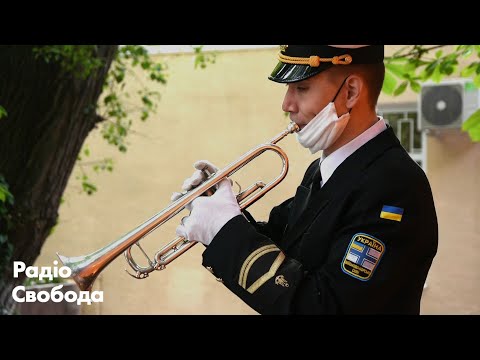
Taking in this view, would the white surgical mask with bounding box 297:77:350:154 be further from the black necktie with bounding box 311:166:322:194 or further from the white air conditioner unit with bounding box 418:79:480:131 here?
the white air conditioner unit with bounding box 418:79:480:131

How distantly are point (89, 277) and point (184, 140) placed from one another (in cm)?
577

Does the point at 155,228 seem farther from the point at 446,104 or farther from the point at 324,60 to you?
the point at 446,104

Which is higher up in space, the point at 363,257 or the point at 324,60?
the point at 324,60

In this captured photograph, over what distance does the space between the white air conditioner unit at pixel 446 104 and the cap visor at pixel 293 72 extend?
5.00 meters

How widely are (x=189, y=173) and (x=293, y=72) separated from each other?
582cm

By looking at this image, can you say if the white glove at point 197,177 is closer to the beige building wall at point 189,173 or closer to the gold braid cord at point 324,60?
the gold braid cord at point 324,60

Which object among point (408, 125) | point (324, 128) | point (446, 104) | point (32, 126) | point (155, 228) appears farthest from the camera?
point (408, 125)

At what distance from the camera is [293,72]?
163 centimetres

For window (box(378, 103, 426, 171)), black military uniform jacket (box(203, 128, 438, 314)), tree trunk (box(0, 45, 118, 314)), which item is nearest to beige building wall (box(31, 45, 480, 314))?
window (box(378, 103, 426, 171))

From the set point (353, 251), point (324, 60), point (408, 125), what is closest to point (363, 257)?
point (353, 251)

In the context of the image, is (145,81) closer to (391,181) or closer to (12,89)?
(12,89)

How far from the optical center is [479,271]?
273 inches

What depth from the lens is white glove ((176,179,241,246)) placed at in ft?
5.27
